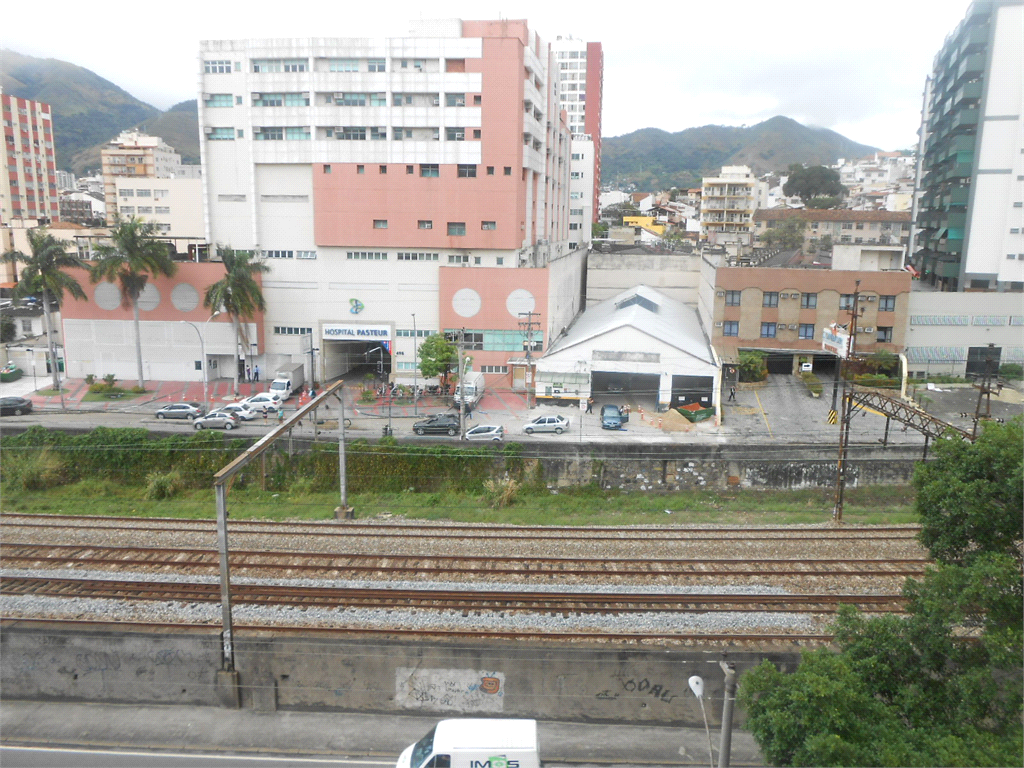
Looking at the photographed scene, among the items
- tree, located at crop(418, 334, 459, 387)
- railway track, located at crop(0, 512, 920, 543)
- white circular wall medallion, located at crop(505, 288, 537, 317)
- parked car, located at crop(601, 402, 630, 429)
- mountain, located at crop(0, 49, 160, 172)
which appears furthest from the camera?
mountain, located at crop(0, 49, 160, 172)

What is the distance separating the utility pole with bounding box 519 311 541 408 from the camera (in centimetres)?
2790

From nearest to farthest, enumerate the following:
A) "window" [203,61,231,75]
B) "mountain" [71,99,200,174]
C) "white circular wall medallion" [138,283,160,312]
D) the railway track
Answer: the railway track, "window" [203,61,231,75], "white circular wall medallion" [138,283,160,312], "mountain" [71,99,200,174]

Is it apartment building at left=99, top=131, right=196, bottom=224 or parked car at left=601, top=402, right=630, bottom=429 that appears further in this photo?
apartment building at left=99, top=131, right=196, bottom=224

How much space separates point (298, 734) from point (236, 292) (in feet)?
74.3

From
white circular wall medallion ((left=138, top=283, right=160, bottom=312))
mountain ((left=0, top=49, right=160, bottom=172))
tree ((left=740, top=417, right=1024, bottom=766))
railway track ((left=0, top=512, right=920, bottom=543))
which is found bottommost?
railway track ((left=0, top=512, right=920, bottom=543))

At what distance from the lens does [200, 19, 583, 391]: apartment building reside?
30.3 metres

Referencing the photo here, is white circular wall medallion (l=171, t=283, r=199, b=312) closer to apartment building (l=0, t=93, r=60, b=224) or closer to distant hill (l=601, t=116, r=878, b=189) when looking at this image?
apartment building (l=0, t=93, r=60, b=224)

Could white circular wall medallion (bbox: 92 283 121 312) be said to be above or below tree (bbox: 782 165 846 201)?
below

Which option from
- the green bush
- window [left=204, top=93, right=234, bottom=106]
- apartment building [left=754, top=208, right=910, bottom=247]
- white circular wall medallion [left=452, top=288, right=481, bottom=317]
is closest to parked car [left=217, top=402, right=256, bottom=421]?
the green bush

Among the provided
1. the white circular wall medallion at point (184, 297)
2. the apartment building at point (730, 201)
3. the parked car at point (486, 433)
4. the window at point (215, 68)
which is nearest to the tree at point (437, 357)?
the parked car at point (486, 433)

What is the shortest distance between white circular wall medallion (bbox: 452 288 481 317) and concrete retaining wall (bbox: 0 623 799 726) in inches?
847

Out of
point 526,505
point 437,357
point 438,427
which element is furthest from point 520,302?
point 526,505

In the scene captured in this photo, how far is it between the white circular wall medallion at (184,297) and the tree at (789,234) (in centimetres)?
4470

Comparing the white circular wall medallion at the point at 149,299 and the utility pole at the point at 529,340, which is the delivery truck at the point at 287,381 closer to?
the white circular wall medallion at the point at 149,299
